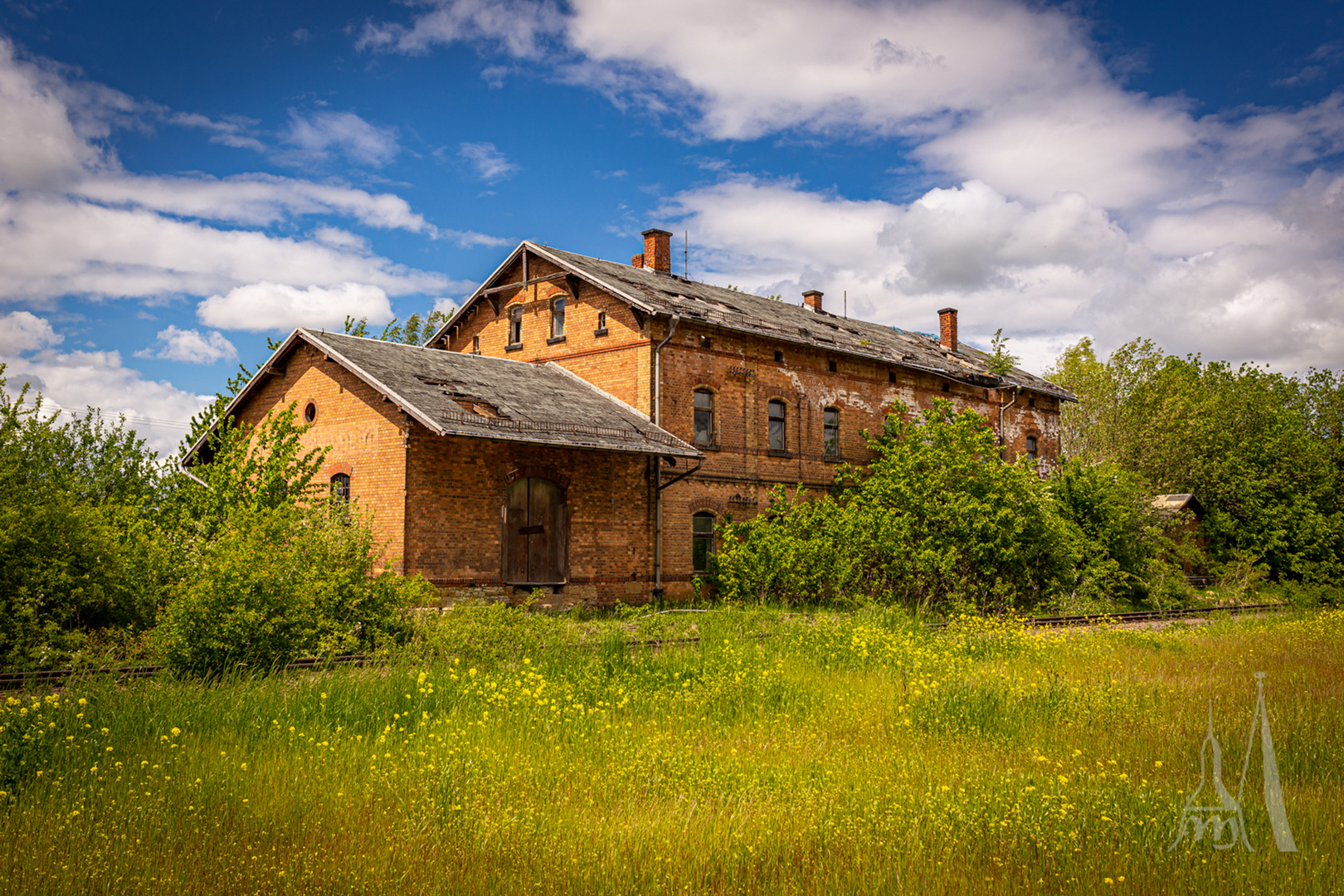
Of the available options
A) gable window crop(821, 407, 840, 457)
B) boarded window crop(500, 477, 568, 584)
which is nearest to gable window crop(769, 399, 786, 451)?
gable window crop(821, 407, 840, 457)

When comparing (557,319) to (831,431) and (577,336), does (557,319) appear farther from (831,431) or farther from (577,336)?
(831,431)

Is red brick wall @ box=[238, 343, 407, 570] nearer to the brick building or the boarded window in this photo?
the brick building

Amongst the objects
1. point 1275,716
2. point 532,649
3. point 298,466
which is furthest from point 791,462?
point 1275,716

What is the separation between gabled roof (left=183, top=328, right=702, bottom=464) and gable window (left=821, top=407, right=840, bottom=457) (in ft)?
20.9

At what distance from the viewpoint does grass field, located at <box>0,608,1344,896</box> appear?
16.1ft

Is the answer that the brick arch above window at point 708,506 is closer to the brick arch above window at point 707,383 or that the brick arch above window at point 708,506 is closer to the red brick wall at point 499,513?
the red brick wall at point 499,513

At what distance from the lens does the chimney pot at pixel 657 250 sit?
26500 mm

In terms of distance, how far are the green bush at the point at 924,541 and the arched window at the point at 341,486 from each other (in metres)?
8.28

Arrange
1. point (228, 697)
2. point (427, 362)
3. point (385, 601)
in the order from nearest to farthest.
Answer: point (228, 697), point (385, 601), point (427, 362)

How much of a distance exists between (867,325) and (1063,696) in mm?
23576

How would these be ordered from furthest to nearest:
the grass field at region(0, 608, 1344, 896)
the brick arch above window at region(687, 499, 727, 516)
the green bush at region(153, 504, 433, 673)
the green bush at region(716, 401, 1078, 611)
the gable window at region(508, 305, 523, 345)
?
1. the gable window at region(508, 305, 523, 345)
2. the brick arch above window at region(687, 499, 727, 516)
3. the green bush at region(716, 401, 1078, 611)
4. the green bush at region(153, 504, 433, 673)
5. the grass field at region(0, 608, 1344, 896)

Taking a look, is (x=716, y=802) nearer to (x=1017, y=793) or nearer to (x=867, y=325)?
(x=1017, y=793)

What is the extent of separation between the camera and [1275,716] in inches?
331

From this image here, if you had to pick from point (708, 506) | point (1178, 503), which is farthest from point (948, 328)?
point (708, 506)
